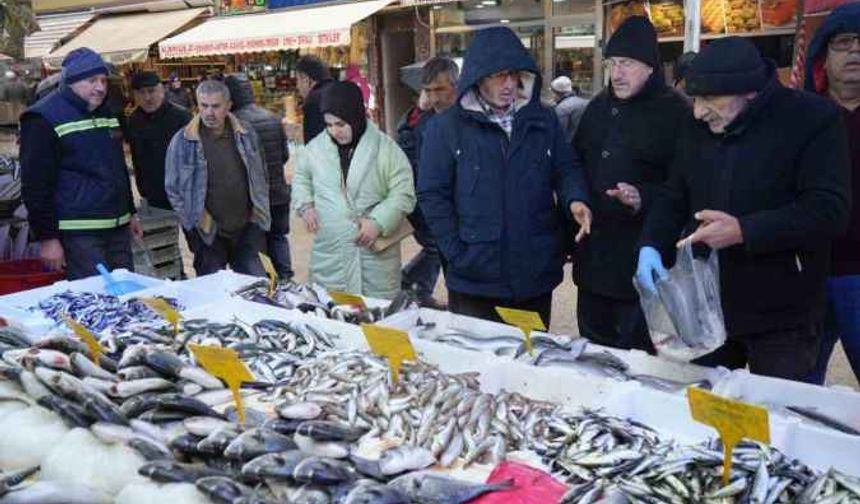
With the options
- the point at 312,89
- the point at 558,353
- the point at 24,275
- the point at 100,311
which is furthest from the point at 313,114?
the point at 558,353

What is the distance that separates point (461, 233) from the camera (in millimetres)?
3680

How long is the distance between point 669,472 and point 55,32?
17391mm

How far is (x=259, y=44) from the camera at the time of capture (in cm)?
1124

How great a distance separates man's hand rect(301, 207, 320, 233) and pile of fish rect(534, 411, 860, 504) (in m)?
2.28

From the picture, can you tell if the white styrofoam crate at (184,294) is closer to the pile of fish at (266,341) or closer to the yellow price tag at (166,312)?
the yellow price tag at (166,312)

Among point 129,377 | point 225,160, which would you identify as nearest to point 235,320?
point 129,377

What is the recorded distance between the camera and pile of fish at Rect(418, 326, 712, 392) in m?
2.82

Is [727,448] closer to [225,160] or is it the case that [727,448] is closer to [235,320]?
[235,320]

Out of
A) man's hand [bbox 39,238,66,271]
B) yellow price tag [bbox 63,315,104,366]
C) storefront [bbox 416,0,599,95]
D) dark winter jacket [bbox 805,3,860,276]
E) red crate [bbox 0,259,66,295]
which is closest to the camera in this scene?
yellow price tag [bbox 63,315,104,366]

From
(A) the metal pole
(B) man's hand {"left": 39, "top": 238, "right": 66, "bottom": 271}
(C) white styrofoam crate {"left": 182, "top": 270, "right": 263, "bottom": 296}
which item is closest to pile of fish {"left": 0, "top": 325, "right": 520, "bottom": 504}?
(C) white styrofoam crate {"left": 182, "top": 270, "right": 263, "bottom": 296}

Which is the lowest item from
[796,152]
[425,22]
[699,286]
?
[699,286]

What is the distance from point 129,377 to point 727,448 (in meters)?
1.91

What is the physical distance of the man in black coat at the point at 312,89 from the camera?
242 inches

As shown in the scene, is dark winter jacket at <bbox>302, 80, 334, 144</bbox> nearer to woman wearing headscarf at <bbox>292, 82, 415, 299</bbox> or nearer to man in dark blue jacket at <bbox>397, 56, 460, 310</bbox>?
man in dark blue jacket at <bbox>397, 56, 460, 310</bbox>
